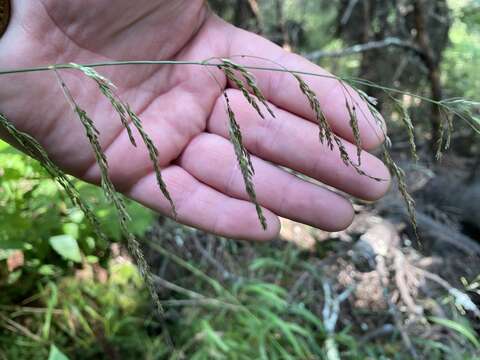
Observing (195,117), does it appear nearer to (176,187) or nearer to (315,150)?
(176,187)

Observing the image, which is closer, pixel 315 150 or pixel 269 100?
pixel 315 150

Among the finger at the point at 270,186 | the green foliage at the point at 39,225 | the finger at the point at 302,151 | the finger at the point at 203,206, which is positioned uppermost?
the finger at the point at 302,151

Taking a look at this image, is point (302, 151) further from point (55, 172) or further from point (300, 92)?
point (55, 172)

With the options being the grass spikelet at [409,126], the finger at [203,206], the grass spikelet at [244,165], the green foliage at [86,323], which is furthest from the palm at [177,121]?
the green foliage at [86,323]

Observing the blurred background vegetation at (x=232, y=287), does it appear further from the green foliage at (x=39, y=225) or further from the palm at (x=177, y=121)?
the palm at (x=177, y=121)

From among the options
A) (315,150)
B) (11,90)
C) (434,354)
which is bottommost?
(434,354)

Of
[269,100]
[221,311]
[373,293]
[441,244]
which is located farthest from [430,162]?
[269,100]

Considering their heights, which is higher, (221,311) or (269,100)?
(269,100)
